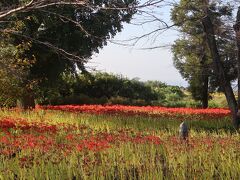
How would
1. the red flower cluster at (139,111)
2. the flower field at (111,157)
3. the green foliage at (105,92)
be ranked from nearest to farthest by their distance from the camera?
the flower field at (111,157), the red flower cluster at (139,111), the green foliage at (105,92)

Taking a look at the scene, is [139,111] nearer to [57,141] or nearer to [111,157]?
[57,141]

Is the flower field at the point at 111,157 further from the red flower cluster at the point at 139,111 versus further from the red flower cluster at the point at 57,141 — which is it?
the red flower cluster at the point at 139,111

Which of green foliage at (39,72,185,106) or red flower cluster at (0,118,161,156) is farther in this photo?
green foliage at (39,72,185,106)

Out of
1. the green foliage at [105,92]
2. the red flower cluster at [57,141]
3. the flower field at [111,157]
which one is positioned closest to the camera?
the flower field at [111,157]

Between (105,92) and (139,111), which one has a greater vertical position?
(105,92)

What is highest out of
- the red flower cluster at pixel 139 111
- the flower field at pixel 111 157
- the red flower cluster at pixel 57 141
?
the red flower cluster at pixel 139 111

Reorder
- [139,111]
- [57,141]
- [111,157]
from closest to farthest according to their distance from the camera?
[111,157], [57,141], [139,111]

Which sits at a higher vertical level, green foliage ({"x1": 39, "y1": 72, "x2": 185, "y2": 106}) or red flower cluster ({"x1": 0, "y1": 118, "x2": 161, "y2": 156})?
green foliage ({"x1": 39, "y1": 72, "x2": 185, "y2": 106})

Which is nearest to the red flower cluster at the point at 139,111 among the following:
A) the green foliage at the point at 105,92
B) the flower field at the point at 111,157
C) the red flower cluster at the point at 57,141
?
the flower field at the point at 111,157

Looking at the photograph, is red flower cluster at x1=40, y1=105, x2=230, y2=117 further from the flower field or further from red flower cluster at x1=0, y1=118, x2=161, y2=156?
red flower cluster at x1=0, y1=118, x2=161, y2=156

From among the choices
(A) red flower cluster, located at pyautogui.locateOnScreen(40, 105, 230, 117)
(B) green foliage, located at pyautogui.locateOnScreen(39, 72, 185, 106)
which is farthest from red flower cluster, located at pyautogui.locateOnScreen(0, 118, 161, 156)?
(B) green foliage, located at pyautogui.locateOnScreen(39, 72, 185, 106)

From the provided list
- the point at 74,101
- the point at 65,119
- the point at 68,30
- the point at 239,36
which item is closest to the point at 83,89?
the point at 74,101

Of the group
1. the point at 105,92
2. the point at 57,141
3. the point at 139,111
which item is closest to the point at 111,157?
the point at 57,141

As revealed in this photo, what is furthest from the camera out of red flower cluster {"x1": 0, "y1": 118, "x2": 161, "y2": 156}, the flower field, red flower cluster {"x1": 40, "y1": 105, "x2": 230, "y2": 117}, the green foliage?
the green foliage
